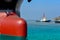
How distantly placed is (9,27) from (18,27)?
1.06 feet

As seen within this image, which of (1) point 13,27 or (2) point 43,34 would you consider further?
(2) point 43,34

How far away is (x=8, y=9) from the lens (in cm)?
917

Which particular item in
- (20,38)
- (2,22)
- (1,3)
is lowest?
(20,38)

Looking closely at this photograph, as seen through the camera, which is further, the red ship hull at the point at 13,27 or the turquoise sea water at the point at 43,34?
the turquoise sea water at the point at 43,34

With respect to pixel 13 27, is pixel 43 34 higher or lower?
lower

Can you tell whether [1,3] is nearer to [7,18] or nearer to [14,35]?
[7,18]

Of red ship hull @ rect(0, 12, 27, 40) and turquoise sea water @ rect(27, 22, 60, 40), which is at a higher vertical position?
red ship hull @ rect(0, 12, 27, 40)

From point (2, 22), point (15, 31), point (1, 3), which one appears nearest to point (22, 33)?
point (15, 31)

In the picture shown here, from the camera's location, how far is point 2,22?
8852 millimetres

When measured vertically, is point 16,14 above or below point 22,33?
above

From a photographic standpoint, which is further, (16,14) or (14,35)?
(16,14)

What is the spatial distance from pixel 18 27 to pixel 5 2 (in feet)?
3.69

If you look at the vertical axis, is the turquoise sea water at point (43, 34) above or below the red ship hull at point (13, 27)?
below

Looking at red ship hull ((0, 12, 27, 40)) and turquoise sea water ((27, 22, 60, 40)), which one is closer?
red ship hull ((0, 12, 27, 40))
